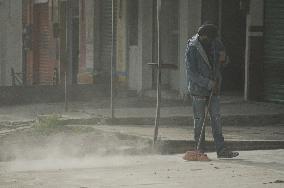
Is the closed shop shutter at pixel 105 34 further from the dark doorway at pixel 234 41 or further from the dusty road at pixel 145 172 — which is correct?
the dusty road at pixel 145 172

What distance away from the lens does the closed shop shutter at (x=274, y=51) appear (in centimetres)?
1656

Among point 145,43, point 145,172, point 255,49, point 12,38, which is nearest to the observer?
point 145,172

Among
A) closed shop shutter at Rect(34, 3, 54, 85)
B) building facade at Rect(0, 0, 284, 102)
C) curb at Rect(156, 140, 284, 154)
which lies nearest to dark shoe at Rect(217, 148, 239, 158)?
curb at Rect(156, 140, 284, 154)

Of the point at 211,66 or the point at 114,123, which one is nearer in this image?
the point at 211,66

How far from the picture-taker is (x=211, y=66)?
10578 mm

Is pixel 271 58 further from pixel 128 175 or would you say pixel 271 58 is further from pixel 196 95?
pixel 128 175

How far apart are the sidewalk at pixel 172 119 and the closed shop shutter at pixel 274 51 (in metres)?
0.42

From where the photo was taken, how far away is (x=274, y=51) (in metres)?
16.8

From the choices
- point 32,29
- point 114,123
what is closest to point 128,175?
point 114,123

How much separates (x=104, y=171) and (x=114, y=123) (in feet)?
15.0

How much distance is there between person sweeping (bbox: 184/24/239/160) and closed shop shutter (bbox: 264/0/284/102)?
241 inches

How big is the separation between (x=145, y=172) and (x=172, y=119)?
16.1ft

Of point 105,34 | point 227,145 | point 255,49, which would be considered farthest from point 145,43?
point 227,145

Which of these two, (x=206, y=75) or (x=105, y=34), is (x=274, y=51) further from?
(x=105, y=34)
